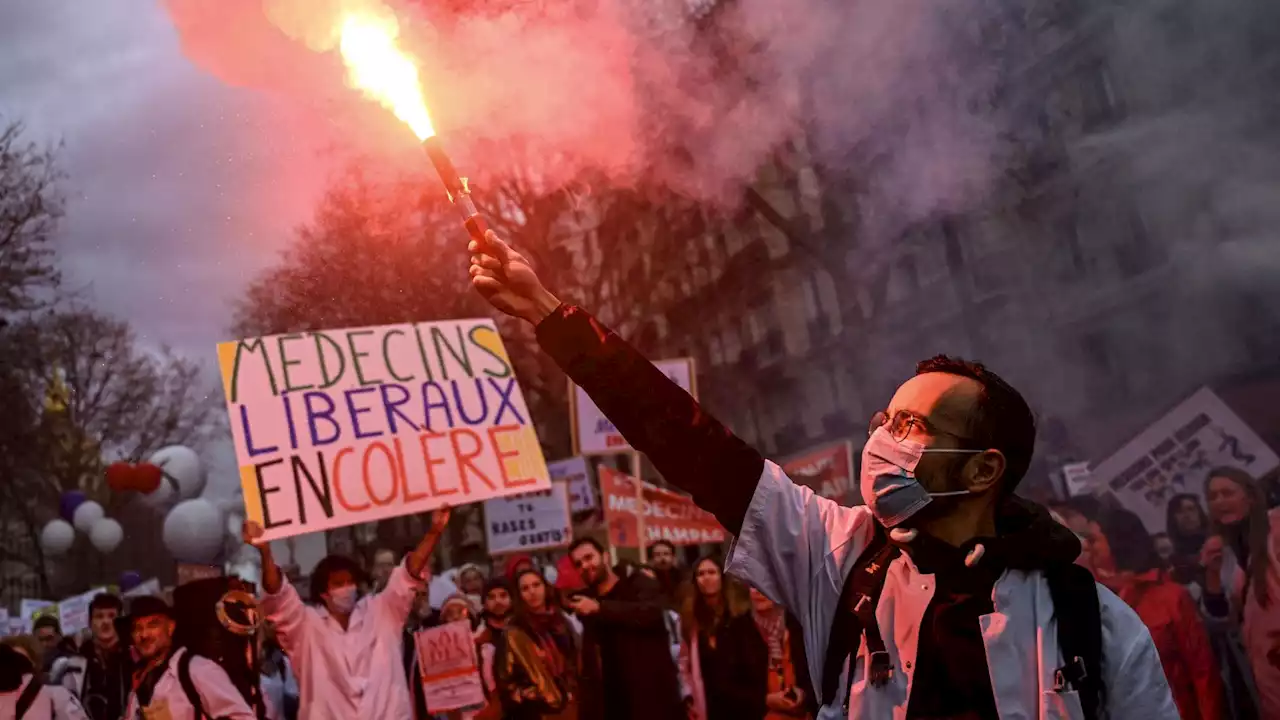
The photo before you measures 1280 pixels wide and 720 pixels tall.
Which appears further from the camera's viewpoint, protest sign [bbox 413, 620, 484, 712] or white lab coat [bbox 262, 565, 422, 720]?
protest sign [bbox 413, 620, 484, 712]

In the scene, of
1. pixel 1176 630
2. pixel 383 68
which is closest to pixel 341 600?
pixel 383 68

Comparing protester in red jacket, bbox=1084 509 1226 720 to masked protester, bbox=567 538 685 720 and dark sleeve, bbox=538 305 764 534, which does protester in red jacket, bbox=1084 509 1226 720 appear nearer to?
masked protester, bbox=567 538 685 720

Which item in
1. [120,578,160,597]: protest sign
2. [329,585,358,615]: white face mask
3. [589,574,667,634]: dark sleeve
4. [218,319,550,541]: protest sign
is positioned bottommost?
[589,574,667,634]: dark sleeve

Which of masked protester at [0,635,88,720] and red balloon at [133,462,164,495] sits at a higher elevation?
red balloon at [133,462,164,495]

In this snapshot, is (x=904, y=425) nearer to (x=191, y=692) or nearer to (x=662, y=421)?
(x=662, y=421)

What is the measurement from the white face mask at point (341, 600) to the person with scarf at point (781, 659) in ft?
6.71

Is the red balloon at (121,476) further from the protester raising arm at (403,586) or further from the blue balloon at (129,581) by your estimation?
the protester raising arm at (403,586)

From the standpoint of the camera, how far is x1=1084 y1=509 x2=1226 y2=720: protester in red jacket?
5.18 metres

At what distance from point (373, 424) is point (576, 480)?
363 centimetres

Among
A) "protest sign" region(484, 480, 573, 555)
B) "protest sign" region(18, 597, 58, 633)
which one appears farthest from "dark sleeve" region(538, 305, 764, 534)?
"protest sign" region(18, 597, 58, 633)

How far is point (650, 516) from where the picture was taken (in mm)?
7379

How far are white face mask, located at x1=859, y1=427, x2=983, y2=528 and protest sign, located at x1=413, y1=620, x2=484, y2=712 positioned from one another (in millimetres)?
4470

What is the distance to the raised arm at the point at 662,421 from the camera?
1.60m

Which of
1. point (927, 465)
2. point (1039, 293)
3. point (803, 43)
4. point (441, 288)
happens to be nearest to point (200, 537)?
point (441, 288)
